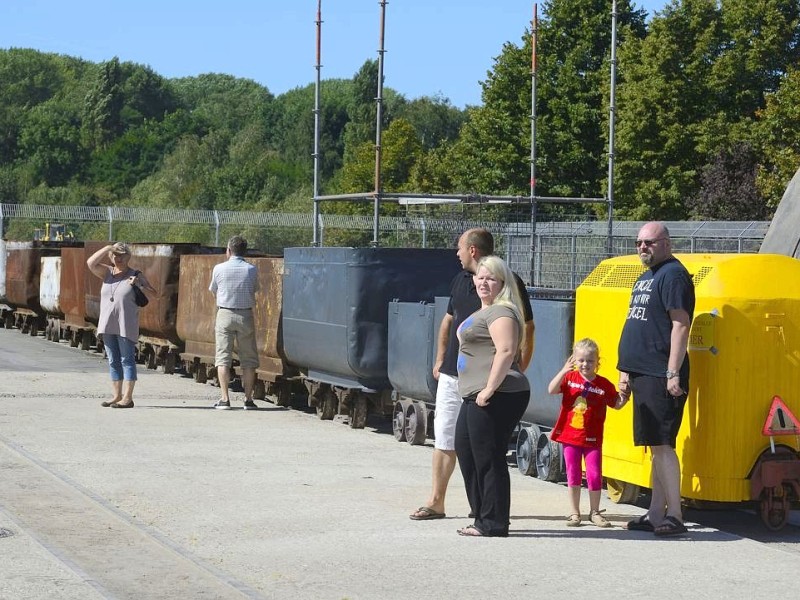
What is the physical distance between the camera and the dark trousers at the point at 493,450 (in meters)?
9.08

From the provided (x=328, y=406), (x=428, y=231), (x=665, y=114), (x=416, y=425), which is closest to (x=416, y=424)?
(x=416, y=425)

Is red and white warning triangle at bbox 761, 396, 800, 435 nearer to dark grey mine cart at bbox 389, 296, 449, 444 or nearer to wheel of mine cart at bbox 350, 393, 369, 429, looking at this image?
dark grey mine cart at bbox 389, 296, 449, 444

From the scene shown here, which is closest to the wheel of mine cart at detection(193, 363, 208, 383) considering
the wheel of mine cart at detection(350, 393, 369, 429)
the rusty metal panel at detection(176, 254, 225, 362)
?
the rusty metal panel at detection(176, 254, 225, 362)

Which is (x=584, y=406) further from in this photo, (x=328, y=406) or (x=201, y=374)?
(x=201, y=374)

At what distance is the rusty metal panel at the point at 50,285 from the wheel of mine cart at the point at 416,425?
1663 centimetres

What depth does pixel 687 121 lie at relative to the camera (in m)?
62.8

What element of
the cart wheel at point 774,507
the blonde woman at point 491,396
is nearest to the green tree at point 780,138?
the cart wheel at point 774,507

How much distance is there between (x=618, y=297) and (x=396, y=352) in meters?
4.19

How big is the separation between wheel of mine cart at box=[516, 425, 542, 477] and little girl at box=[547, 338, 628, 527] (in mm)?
2129

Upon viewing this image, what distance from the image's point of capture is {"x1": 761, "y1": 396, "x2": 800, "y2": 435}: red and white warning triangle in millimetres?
9734

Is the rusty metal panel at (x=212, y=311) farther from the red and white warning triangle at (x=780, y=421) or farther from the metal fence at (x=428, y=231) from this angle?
the red and white warning triangle at (x=780, y=421)

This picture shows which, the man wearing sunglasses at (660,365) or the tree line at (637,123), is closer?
the man wearing sunglasses at (660,365)

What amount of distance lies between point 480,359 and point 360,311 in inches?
238

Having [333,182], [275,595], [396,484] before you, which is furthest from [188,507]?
[333,182]
